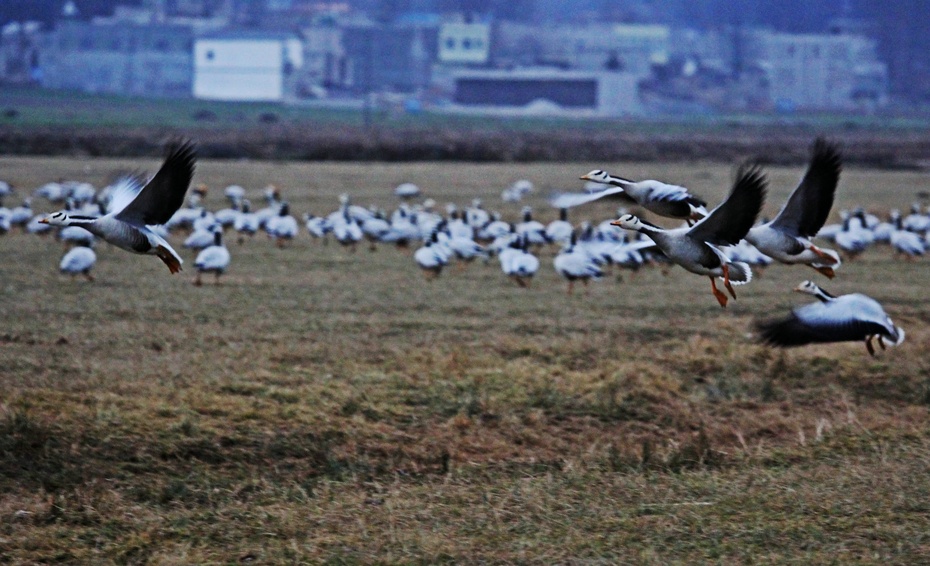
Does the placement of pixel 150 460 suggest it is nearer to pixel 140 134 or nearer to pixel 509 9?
pixel 140 134

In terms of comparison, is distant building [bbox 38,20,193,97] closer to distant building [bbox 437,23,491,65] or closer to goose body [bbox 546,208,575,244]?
distant building [bbox 437,23,491,65]

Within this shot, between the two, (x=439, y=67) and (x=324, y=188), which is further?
Result: (x=439, y=67)

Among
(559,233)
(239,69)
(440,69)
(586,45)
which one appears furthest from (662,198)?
(586,45)

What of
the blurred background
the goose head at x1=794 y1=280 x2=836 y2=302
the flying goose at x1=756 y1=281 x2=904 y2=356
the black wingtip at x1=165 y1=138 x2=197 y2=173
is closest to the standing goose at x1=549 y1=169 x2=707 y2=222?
the flying goose at x1=756 y1=281 x2=904 y2=356

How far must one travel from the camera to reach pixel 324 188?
30.0 metres

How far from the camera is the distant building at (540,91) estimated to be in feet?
287

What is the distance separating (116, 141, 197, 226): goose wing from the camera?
814cm

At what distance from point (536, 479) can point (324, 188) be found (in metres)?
21.5

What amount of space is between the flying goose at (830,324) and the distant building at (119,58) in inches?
3422

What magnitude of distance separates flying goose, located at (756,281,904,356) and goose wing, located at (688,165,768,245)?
2267mm

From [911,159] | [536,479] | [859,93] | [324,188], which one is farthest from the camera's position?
[859,93]

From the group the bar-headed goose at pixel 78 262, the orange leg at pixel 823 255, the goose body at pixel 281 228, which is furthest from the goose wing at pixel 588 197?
the goose body at pixel 281 228

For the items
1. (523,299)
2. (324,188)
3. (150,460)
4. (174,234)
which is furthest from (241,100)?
(150,460)

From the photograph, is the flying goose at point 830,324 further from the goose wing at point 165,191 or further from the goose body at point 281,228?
the goose body at point 281,228
